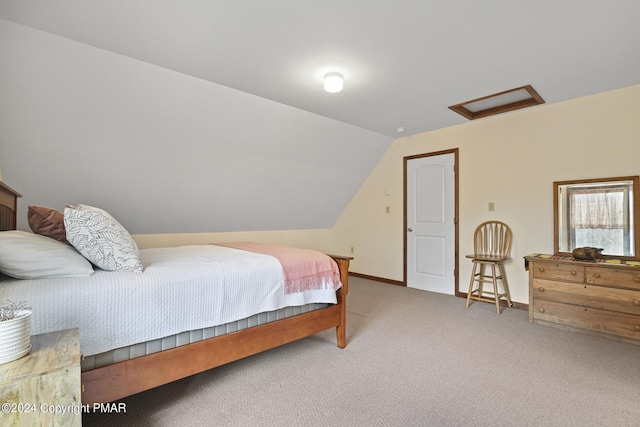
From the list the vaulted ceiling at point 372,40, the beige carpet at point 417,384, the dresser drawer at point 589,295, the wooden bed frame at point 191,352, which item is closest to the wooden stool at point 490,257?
the dresser drawer at point 589,295

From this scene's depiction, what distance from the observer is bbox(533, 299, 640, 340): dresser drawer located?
254cm

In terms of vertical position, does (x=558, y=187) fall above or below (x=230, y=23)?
below

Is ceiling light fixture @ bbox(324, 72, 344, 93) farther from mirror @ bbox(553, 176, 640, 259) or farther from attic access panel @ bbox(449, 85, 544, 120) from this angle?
mirror @ bbox(553, 176, 640, 259)

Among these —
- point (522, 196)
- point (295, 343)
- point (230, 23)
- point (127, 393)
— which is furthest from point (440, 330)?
point (230, 23)

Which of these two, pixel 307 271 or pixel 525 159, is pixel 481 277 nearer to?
pixel 525 159

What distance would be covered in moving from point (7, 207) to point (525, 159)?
4564mm

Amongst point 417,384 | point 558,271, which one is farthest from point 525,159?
point 417,384

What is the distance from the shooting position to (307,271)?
2.30 meters

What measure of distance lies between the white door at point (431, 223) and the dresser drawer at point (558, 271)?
3.62 feet

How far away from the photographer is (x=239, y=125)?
10.3 feet

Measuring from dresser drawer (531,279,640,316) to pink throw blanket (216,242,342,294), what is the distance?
202cm

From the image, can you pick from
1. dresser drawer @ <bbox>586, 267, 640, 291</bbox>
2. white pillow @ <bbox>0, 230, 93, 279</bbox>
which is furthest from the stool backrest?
white pillow @ <bbox>0, 230, 93, 279</bbox>

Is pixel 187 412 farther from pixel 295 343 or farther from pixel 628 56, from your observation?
pixel 628 56

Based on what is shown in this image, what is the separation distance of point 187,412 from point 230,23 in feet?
7.22
